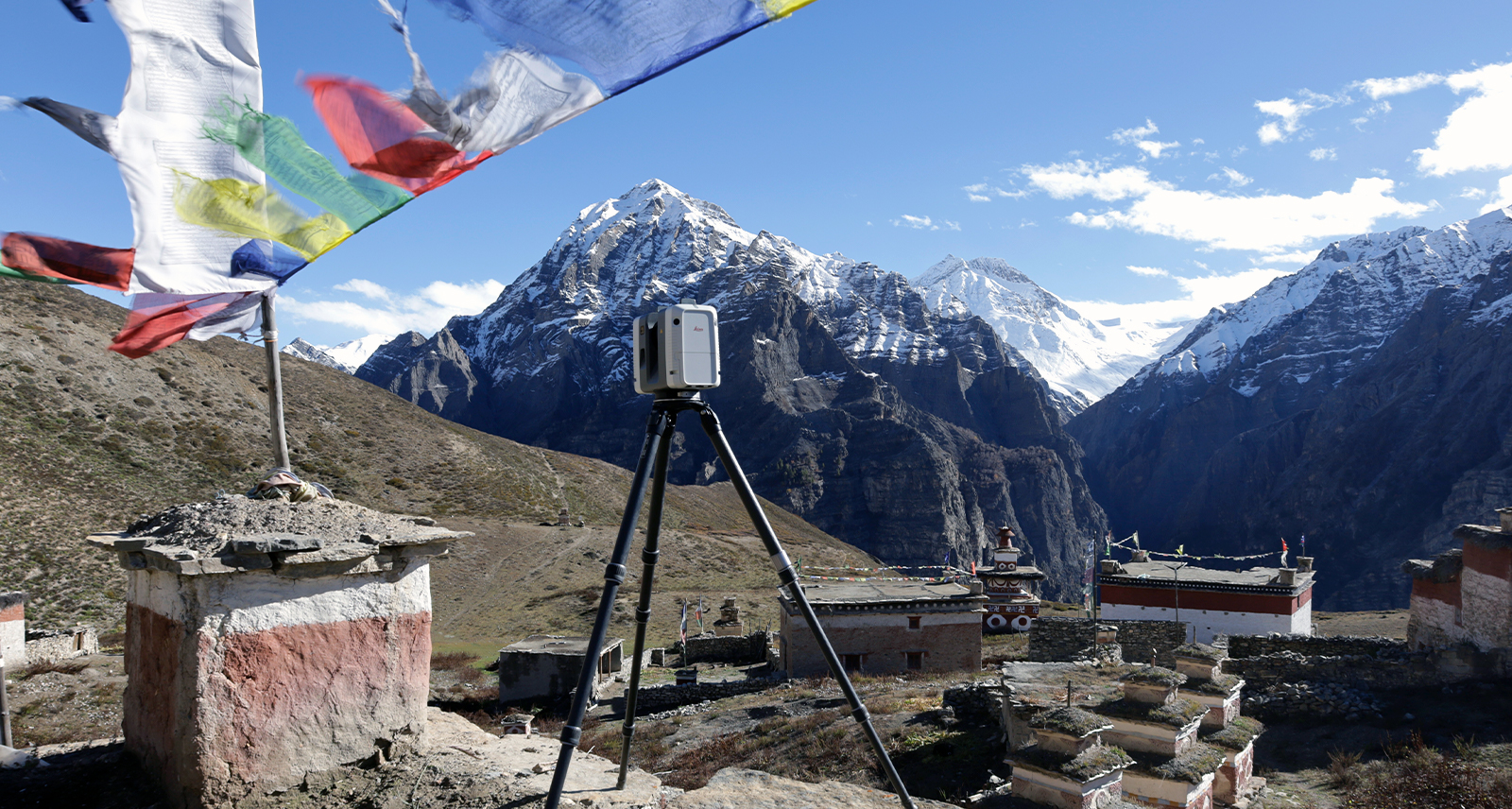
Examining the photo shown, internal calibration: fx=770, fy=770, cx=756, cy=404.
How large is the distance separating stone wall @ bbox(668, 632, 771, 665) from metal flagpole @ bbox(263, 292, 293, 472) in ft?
84.8

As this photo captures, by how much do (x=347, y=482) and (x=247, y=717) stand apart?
54.0 metres

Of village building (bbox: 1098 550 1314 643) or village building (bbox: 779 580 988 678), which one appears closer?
village building (bbox: 779 580 988 678)

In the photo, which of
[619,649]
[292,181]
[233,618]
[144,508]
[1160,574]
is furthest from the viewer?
[1160,574]

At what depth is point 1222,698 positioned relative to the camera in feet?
38.2

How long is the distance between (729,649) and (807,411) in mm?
117874

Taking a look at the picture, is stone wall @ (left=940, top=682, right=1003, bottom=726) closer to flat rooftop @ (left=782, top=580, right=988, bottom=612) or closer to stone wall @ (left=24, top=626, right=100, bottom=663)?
flat rooftop @ (left=782, top=580, right=988, bottom=612)

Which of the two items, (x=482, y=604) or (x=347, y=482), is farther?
(x=347, y=482)

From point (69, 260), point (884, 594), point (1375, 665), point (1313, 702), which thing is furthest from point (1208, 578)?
point (69, 260)

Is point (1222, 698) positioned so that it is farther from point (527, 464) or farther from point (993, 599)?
point (527, 464)

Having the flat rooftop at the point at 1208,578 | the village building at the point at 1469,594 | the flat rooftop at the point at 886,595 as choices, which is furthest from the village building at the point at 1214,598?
the flat rooftop at the point at 886,595

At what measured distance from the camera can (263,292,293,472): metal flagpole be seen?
534cm

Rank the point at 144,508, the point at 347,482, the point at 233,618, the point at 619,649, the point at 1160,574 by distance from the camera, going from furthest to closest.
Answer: the point at 347,482, the point at 1160,574, the point at 144,508, the point at 619,649, the point at 233,618

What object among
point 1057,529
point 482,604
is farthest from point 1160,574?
point 1057,529

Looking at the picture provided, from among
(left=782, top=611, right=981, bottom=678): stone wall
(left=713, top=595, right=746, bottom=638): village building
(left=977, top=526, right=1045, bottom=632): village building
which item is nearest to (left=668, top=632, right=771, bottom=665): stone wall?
(left=713, top=595, right=746, bottom=638): village building
